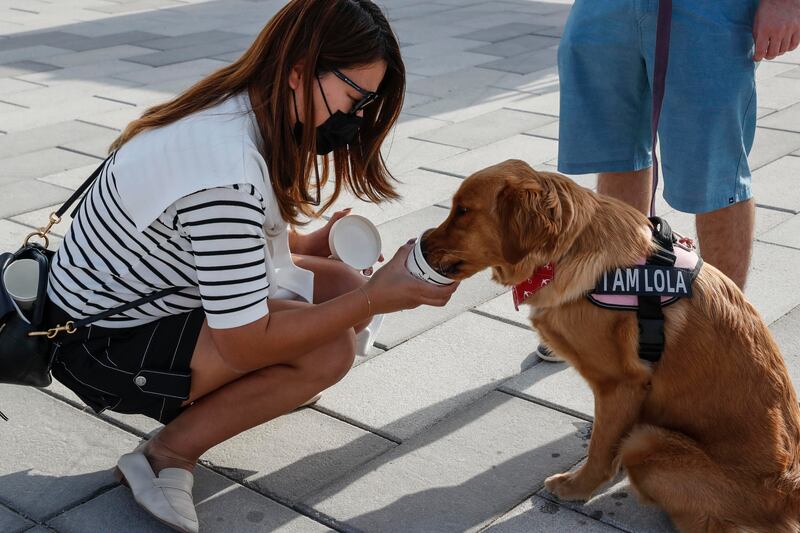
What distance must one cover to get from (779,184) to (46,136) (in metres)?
5.15

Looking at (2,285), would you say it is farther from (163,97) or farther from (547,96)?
(547,96)

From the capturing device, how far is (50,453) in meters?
3.32

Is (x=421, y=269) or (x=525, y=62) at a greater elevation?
(x=421, y=269)

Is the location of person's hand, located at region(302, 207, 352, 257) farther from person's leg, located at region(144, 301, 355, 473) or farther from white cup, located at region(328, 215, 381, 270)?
person's leg, located at region(144, 301, 355, 473)

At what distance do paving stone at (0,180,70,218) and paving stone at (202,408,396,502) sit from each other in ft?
9.29

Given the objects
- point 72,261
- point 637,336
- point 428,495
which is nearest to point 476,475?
point 428,495

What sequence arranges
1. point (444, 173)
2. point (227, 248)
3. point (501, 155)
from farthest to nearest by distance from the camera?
point (501, 155)
point (444, 173)
point (227, 248)

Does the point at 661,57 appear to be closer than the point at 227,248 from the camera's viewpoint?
No

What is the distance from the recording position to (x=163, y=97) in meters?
7.93

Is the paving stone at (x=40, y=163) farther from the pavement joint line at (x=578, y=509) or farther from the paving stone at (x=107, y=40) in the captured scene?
the pavement joint line at (x=578, y=509)

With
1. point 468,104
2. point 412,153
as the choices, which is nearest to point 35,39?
point 468,104

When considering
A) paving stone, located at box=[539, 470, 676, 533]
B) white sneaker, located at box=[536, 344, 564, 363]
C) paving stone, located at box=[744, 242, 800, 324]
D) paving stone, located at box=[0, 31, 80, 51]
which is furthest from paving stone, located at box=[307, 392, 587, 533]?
paving stone, located at box=[0, 31, 80, 51]

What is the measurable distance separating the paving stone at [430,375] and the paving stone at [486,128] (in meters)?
2.80

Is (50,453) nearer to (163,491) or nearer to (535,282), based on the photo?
(163,491)
